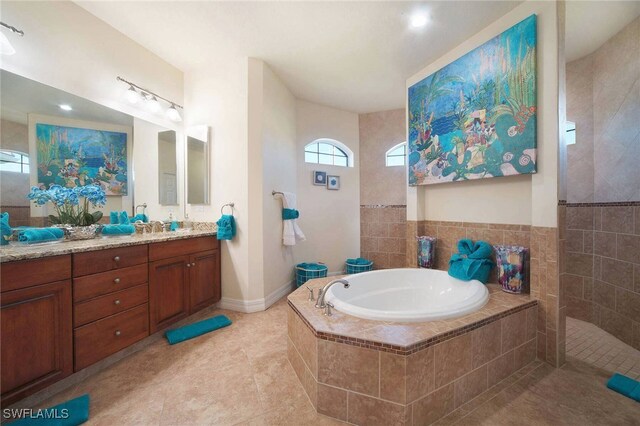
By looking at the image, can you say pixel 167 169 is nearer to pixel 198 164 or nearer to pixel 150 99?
pixel 198 164

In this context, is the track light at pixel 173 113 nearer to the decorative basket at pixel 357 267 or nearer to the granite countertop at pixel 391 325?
the granite countertop at pixel 391 325

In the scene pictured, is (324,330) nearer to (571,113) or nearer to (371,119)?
(571,113)

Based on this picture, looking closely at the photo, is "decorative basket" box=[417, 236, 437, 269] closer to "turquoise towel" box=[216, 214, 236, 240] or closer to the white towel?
the white towel

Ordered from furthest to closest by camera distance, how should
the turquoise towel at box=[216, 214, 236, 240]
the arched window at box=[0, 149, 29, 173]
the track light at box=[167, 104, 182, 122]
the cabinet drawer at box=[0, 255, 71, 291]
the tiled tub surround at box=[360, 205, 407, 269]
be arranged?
the tiled tub surround at box=[360, 205, 407, 269], the track light at box=[167, 104, 182, 122], the turquoise towel at box=[216, 214, 236, 240], the arched window at box=[0, 149, 29, 173], the cabinet drawer at box=[0, 255, 71, 291]

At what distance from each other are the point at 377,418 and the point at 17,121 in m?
2.75

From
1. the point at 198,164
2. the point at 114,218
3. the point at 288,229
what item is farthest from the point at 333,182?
the point at 114,218

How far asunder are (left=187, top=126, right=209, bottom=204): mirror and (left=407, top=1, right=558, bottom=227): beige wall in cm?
233

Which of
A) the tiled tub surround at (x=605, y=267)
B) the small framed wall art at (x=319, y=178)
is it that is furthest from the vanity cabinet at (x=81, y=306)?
the tiled tub surround at (x=605, y=267)

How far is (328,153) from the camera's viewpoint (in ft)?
12.4

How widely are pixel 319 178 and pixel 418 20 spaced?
2.08 m

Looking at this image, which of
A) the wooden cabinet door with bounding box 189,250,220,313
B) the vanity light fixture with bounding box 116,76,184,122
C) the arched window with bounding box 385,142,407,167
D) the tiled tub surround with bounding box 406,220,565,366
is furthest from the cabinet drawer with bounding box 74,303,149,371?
the arched window with bounding box 385,142,407,167

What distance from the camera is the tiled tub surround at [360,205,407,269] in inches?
142

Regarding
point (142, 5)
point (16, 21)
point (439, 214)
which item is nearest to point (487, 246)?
point (439, 214)

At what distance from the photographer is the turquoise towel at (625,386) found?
1.37 meters
